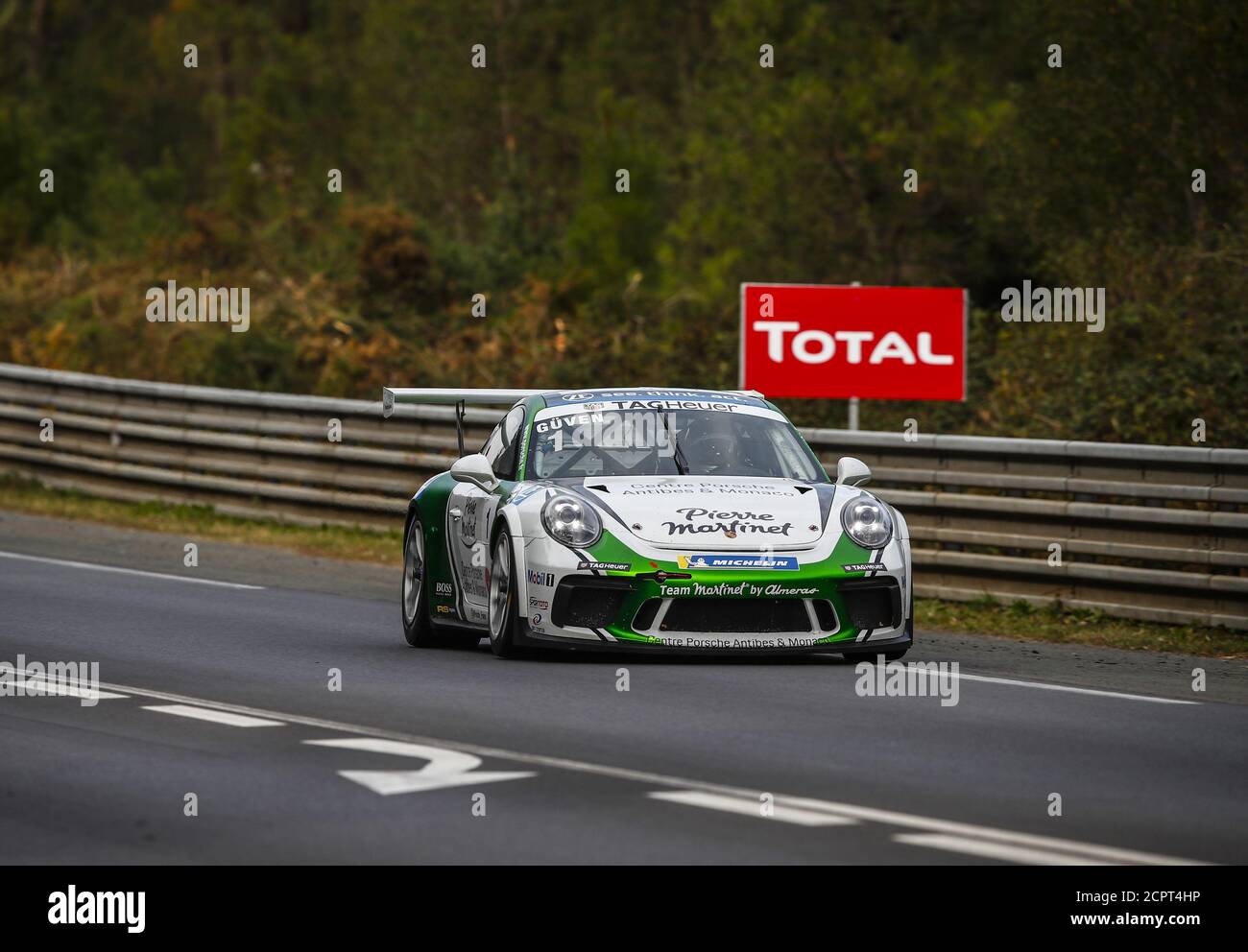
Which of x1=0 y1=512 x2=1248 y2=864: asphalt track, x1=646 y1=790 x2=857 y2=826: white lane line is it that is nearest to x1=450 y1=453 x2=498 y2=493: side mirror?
x1=0 y1=512 x2=1248 y2=864: asphalt track

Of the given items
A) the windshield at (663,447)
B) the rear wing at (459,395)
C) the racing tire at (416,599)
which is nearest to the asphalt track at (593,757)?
the racing tire at (416,599)

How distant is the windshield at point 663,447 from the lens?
41.0 ft

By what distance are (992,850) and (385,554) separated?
1321cm

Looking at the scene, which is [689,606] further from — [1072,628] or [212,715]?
[1072,628]

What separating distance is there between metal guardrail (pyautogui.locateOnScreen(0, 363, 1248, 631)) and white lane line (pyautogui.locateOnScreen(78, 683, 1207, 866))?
268 inches

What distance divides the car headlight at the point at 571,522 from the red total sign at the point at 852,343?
8630 mm

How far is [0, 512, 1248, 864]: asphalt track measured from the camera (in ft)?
23.6

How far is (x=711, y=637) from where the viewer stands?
457 inches

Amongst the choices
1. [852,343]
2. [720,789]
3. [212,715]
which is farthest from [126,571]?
[720,789]

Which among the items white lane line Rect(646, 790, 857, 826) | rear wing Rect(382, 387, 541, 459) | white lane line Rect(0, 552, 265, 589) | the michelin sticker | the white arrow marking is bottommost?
white lane line Rect(646, 790, 857, 826)

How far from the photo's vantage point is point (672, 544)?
11.5 m

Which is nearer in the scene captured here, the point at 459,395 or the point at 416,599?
the point at 459,395

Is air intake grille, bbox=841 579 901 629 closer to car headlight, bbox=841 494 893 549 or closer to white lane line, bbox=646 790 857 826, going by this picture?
car headlight, bbox=841 494 893 549
